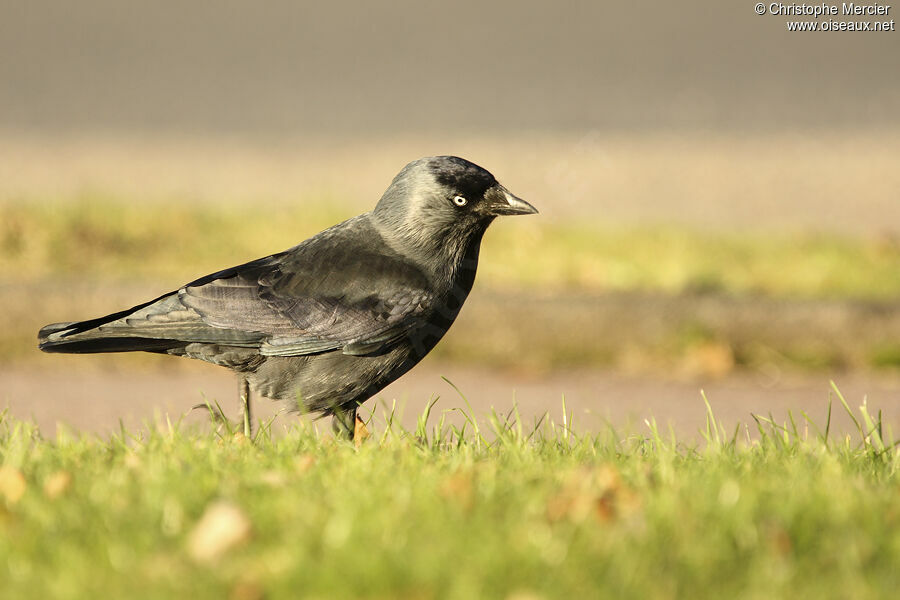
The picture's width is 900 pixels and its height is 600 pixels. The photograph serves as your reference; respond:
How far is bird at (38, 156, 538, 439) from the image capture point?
3910 mm

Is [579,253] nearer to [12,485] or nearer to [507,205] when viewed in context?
[507,205]

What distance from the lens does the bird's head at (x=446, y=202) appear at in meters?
4.02

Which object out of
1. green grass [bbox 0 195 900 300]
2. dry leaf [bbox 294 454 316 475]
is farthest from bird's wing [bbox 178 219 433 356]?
green grass [bbox 0 195 900 300]

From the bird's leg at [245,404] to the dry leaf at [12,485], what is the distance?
100 centimetres

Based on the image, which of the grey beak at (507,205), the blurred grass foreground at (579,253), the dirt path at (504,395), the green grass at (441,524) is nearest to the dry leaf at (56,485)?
the green grass at (441,524)

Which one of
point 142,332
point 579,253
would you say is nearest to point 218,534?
point 142,332

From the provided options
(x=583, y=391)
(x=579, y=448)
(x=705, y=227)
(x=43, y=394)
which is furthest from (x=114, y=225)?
(x=579, y=448)

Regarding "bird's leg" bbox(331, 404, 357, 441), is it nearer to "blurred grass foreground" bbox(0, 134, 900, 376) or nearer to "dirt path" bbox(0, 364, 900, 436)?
"dirt path" bbox(0, 364, 900, 436)

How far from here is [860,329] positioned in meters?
6.16

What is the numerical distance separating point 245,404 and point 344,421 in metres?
0.35

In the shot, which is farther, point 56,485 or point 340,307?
point 340,307

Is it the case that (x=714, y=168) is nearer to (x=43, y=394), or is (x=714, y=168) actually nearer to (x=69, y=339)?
(x=43, y=394)

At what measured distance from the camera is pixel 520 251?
7.58 metres

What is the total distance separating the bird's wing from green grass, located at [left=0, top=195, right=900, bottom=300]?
2.45 metres
